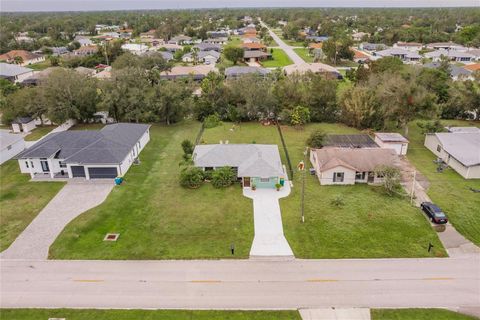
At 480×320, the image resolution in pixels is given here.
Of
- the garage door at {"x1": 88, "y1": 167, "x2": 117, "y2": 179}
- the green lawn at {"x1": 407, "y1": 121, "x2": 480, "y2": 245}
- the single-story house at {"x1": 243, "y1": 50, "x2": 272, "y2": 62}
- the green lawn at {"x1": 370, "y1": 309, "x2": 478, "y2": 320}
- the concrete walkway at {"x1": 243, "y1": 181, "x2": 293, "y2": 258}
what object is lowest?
the green lawn at {"x1": 407, "y1": 121, "x2": 480, "y2": 245}

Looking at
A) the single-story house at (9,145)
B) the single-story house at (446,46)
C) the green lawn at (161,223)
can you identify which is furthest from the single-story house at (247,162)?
the single-story house at (446,46)

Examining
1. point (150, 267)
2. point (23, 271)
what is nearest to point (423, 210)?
point (150, 267)

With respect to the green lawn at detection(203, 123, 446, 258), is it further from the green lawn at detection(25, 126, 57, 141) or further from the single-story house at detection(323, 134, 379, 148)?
the green lawn at detection(25, 126, 57, 141)

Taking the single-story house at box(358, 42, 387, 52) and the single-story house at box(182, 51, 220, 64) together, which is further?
the single-story house at box(358, 42, 387, 52)

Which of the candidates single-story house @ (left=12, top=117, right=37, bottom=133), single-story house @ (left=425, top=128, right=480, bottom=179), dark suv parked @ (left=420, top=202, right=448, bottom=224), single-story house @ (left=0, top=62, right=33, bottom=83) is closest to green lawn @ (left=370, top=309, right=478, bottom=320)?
dark suv parked @ (left=420, top=202, right=448, bottom=224)

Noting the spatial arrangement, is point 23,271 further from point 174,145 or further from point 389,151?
point 389,151

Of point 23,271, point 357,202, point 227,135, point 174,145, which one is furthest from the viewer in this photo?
point 227,135

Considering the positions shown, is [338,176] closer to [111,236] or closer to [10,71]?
[111,236]

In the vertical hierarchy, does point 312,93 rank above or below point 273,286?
above

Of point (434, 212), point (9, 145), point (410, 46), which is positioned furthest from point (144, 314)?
point (410, 46)
